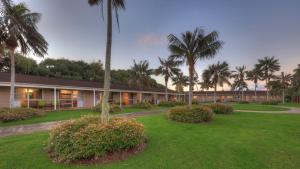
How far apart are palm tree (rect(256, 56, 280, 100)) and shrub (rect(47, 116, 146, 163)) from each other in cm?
4928

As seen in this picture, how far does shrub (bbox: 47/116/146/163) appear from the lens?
14.8 feet

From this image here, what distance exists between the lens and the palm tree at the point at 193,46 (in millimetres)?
11898

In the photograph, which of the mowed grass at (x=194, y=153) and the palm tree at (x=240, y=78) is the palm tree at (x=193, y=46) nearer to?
the mowed grass at (x=194, y=153)

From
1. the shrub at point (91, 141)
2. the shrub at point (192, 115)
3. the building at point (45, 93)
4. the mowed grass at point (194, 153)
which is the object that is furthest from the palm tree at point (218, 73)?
the shrub at point (91, 141)

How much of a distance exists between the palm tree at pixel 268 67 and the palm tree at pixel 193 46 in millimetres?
40614

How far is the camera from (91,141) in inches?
180

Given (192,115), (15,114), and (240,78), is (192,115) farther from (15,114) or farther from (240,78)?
(240,78)

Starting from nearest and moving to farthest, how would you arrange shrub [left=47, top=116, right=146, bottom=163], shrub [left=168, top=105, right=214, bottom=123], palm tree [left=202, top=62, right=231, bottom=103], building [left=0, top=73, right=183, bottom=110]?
1. shrub [left=47, top=116, right=146, bottom=163]
2. shrub [left=168, top=105, right=214, bottom=123]
3. building [left=0, top=73, right=183, bottom=110]
4. palm tree [left=202, top=62, right=231, bottom=103]

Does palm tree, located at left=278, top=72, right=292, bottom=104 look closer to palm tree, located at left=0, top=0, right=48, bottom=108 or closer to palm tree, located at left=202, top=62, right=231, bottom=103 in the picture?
palm tree, located at left=202, top=62, right=231, bottom=103

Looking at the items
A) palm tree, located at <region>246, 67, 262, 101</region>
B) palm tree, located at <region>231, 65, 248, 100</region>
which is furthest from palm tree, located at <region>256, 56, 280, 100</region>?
palm tree, located at <region>231, 65, 248, 100</region>

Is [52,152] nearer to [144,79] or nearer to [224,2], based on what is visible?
[224,2]

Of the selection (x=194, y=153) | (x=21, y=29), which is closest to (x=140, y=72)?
(x=21, y=29)

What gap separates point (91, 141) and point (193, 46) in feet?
32.9

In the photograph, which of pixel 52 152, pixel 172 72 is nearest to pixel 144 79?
pixel 172 72
